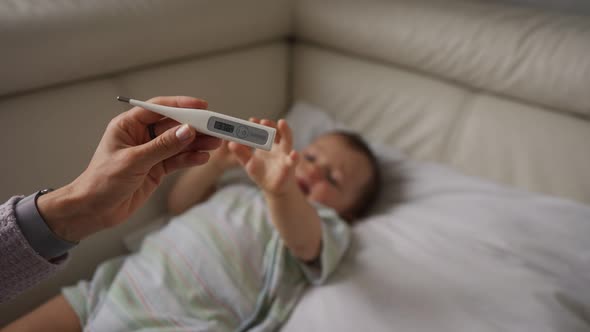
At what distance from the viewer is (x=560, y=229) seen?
2.90 feet

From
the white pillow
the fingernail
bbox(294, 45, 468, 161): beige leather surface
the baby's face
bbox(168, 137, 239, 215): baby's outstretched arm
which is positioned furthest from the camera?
bbox(294, 45, 468, 161): beige leather surface

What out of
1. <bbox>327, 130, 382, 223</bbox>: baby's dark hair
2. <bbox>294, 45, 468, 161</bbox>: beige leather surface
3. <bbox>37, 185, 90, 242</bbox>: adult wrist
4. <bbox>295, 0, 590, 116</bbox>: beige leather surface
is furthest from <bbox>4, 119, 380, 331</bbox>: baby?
<bbox>295, 0, 590, 116</bbox>: beige leather surface

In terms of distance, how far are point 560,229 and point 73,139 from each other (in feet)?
3.19

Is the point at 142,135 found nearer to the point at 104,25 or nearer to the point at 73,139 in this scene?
the point at 73,139

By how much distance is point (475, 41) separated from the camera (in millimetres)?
1015

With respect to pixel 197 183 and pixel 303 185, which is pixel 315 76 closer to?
pixel 303 185

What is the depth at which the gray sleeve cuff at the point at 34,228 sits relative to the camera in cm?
51

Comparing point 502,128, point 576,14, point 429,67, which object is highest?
point 576,14

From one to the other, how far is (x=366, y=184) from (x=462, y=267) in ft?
1.00

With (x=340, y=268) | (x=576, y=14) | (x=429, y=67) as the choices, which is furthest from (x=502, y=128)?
(x=340, y=268)

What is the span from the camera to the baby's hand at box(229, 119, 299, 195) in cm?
69

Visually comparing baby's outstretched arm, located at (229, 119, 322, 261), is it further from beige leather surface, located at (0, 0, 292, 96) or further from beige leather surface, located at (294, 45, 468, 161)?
beige leather surface, located at (294, 45, 468, 161)

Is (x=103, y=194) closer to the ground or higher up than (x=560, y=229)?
higher up

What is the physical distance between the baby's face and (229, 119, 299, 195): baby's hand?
0.89 feet
